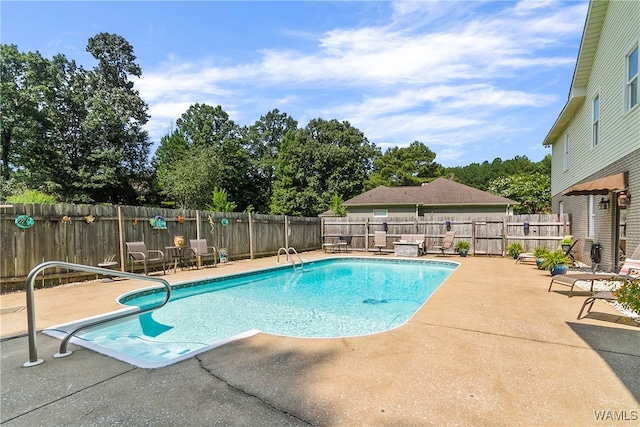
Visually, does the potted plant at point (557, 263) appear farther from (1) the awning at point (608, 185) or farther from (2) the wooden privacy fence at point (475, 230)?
(2) the wooden privacy fence at point (475, 230)

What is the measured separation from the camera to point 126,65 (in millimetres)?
32312

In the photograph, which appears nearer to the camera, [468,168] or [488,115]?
[488,115]

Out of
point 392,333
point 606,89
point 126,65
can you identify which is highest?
point 126,65

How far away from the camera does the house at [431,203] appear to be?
22.0 metres

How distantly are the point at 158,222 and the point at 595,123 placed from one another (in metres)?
12.8

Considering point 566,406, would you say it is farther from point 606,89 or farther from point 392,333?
Answer: point 606,89

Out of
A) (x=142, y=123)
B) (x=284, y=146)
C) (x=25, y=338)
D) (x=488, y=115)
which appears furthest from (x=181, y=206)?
(x=25, y=338)

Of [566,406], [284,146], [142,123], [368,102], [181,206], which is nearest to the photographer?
[566,406]

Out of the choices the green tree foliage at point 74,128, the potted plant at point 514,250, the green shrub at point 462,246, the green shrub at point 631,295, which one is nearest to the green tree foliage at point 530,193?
the green shrub at point 462,246

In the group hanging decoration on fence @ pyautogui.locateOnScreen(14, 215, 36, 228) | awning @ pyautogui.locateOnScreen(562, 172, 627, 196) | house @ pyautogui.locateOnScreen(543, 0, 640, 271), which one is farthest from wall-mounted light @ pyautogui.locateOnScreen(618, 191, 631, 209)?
hanging decoration on fence @ pyautogui.locateOnScreen(14, 215, 36, 228)

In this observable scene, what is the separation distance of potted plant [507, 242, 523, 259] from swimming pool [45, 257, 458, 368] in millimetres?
3561

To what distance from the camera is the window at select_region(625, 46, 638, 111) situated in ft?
22.9

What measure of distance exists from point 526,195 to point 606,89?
23.5m

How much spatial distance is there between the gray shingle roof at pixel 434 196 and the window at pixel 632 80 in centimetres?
1496
